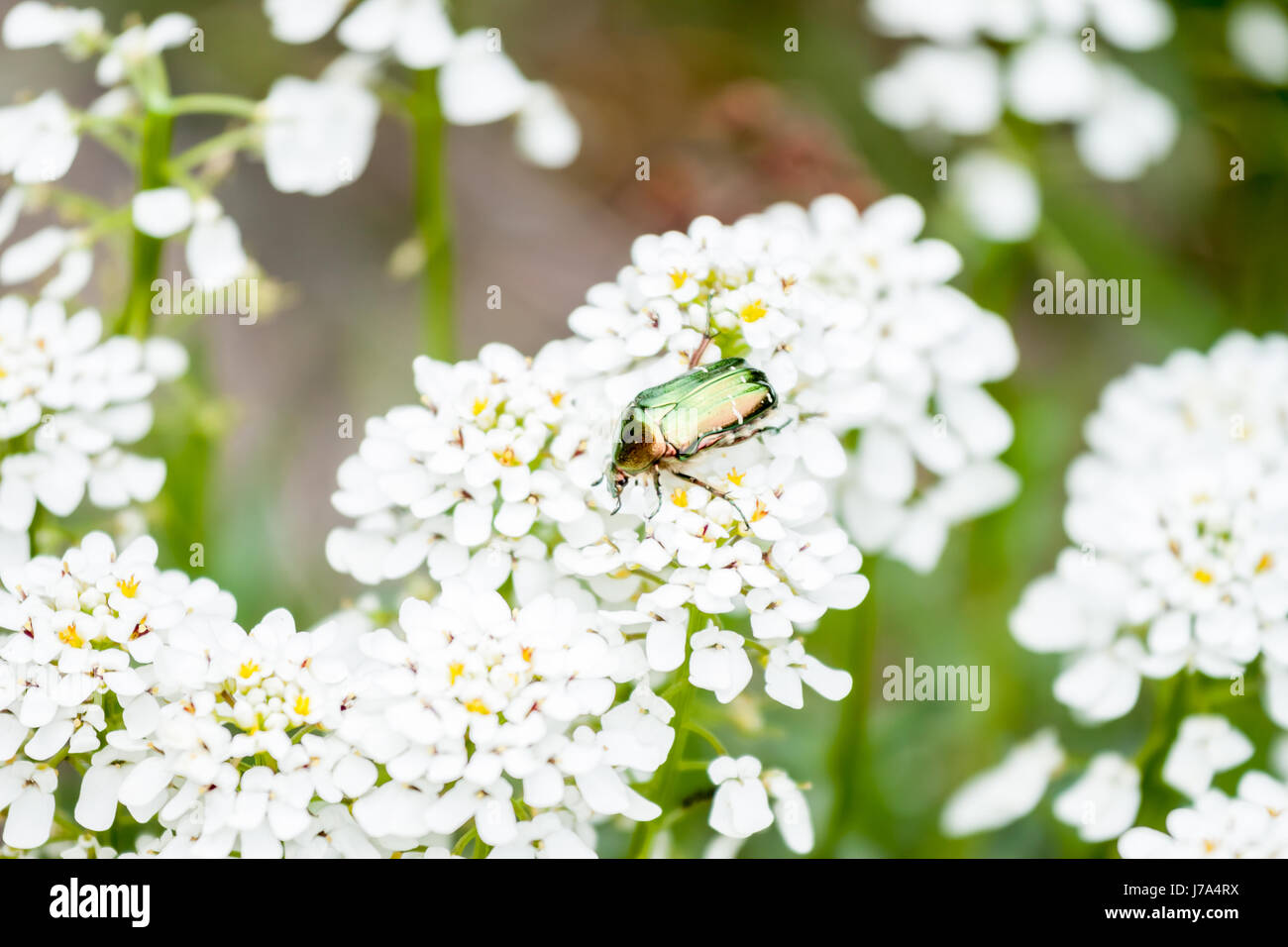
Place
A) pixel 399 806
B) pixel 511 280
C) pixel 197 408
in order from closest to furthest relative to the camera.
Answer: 1. pixel 399 806
2. pixel 197 408
3. pixel 511 280

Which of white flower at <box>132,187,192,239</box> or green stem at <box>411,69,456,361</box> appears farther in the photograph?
green stem at <box>411,69,456,361</box>

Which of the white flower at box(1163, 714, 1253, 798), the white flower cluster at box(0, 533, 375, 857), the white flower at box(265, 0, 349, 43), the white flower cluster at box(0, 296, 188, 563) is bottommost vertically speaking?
the white flower at box(1163, 714, 1253, 798)

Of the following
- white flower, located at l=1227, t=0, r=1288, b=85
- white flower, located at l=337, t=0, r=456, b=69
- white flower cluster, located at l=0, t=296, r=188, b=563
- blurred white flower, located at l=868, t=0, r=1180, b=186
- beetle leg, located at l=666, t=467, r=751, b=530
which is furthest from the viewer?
white flower, located at l=1227, t=0, r=1288, b=85

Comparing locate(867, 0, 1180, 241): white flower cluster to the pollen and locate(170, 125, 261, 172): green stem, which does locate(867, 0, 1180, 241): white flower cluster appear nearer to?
locate(170, 125, 261, 172): green stem

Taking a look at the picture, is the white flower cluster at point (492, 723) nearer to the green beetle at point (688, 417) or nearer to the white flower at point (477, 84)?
the green beetle at point (688, 417)

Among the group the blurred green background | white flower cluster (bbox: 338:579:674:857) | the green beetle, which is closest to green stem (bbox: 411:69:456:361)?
the blurred green background

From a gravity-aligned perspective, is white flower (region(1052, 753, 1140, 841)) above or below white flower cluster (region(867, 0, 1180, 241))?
below

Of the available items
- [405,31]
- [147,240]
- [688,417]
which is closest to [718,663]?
[688,417]
